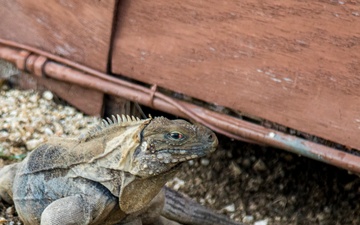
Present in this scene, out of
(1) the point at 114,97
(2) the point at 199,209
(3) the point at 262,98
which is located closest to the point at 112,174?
(2) the point at 199,209

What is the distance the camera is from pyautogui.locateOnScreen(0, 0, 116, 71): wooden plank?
4309mm

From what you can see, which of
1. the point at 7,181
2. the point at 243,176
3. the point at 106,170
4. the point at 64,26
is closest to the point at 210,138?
the point at 106,170

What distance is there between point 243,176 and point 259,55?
0.92 m

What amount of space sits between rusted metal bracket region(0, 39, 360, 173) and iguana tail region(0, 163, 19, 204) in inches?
34.2

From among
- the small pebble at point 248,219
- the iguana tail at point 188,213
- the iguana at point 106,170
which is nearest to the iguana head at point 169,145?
the iguana at point 106,170

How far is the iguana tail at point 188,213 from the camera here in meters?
3.92

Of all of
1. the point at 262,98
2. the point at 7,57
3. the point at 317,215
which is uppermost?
the point at 262,98

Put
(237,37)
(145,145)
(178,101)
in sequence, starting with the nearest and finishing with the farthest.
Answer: (145,145), (237,37), (178,101)

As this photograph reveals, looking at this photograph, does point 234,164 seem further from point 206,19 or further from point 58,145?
point 58,145

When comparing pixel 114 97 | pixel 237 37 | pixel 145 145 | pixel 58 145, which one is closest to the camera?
pixel 145 145

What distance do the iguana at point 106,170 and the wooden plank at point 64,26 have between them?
38.8 inches

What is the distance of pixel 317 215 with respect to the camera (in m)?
4.29

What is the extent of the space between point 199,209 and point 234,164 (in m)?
0.75

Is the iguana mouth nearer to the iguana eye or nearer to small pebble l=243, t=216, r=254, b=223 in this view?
the iguana eye
